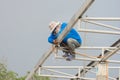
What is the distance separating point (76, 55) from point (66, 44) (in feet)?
3.32

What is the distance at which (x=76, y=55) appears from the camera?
1116cm

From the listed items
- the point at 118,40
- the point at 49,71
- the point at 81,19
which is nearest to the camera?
the point at 81,19

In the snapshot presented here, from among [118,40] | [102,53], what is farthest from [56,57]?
[118,40]

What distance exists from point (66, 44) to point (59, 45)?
6.9 inches

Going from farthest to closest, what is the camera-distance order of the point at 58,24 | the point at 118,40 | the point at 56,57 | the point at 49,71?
1. the point at 49,71
2. the point at 118,40
3. the point at 56,57
4. the point at 58,24

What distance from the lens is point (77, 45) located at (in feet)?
33.7

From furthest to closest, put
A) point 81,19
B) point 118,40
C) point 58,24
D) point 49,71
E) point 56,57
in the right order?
point 49,71
point 118,40
point 56,57
point 58,24
point 81,19

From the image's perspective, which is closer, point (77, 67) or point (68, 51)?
point (68, 51)

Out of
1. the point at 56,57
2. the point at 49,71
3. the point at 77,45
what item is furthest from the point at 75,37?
the point at 49,71

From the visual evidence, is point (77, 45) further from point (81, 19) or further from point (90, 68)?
point (90, 68)

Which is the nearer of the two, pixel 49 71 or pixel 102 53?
pixel 102 53

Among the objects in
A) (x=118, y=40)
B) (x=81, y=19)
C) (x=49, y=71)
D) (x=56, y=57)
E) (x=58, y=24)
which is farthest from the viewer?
(x=49, y=71)

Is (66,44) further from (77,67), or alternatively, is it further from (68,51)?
(77,67)

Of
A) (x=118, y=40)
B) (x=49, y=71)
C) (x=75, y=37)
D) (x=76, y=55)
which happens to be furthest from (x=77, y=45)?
(x=49, y=71)
